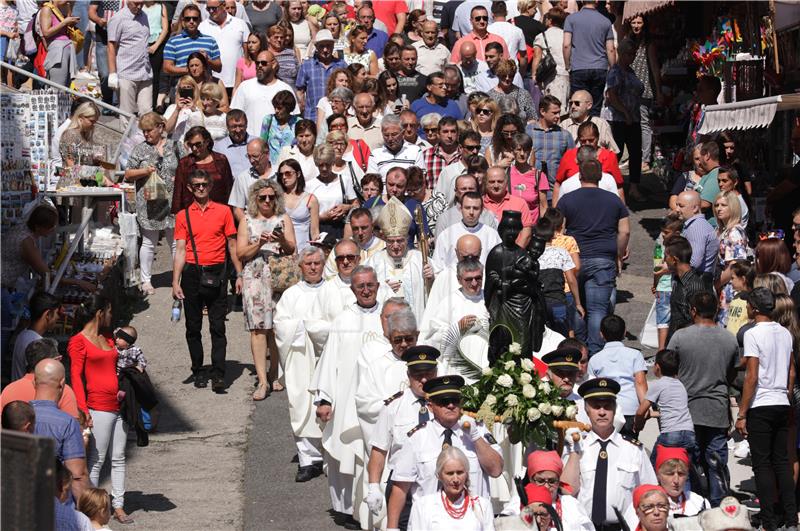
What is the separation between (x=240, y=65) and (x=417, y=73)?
256 cm

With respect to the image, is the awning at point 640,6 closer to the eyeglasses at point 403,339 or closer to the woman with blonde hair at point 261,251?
the woman with blonde hair at point 261,251

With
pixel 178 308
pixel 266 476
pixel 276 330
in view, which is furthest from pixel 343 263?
pixel 178 308

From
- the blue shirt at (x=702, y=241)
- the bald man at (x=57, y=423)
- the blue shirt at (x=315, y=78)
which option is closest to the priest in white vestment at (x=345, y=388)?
the bald man at (x=57, y=423)

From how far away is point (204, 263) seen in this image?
Answer: 14.0 metres

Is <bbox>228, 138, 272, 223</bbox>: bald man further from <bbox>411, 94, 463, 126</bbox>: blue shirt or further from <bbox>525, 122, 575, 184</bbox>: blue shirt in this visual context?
<bbox>525, 122, 575, 184</bbox>: blue shirt

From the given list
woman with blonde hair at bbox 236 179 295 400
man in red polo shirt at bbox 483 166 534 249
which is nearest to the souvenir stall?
woman with blonde hair at bbox 236 179 295 400

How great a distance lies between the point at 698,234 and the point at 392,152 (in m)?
3.31

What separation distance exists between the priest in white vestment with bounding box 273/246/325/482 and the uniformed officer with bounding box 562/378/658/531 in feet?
11.0

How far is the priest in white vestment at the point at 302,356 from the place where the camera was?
12.2 meters

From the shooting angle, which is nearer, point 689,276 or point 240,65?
point 689,276

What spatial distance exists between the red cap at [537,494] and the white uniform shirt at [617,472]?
0.69m

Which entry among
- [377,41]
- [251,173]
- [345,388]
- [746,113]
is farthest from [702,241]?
[377,41]

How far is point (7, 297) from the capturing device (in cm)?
1342

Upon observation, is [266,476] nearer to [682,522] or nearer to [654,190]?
[682,522]
